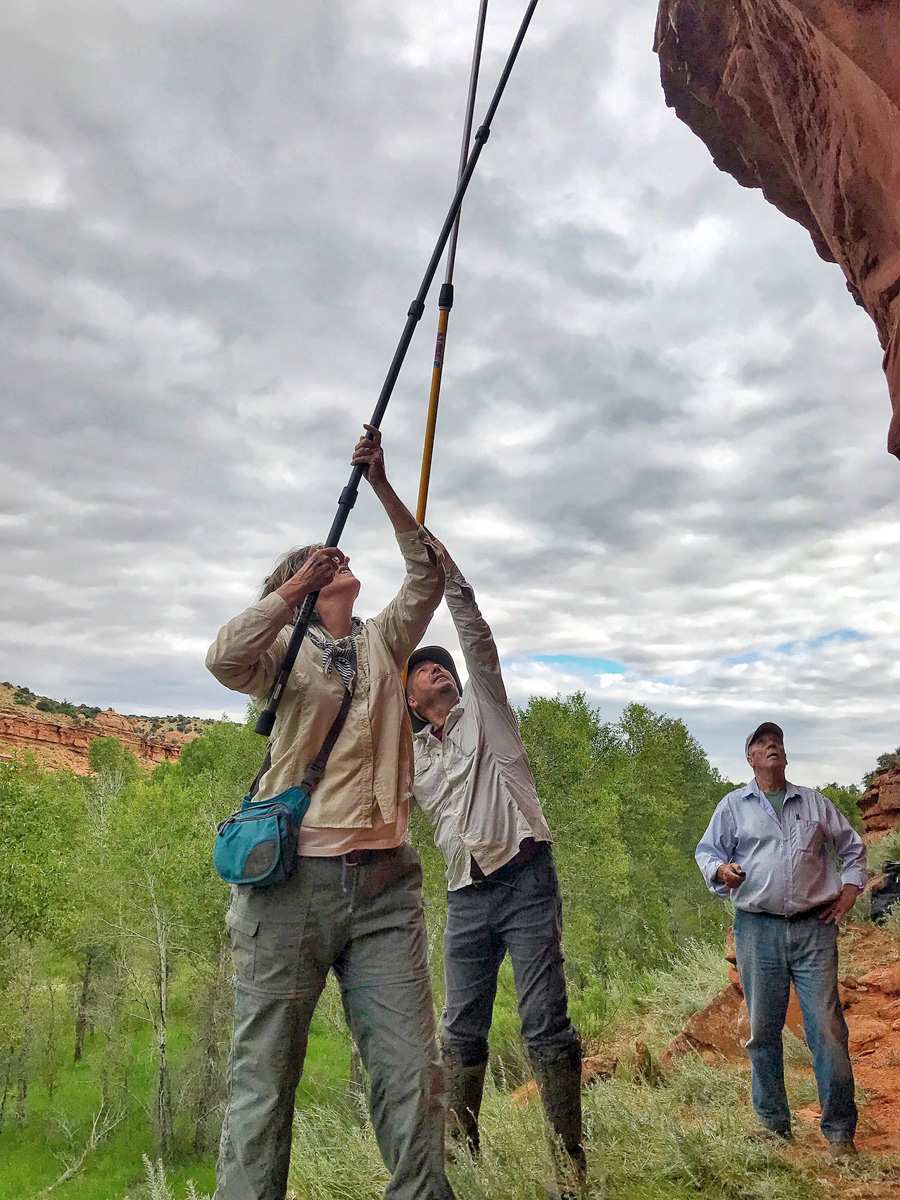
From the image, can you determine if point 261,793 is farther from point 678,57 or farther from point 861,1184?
point 678,57

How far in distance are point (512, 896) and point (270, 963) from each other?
132 centimetres

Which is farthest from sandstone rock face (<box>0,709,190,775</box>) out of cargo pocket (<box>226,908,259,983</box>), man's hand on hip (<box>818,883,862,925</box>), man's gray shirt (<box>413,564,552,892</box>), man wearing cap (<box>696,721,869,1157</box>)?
cargo pocket (<box>226,908,259,983</box>)

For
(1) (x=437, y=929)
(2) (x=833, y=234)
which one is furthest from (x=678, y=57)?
(1) (x=437, y=929)

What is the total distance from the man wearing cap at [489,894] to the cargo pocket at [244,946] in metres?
1.19

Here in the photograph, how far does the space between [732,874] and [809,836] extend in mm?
474

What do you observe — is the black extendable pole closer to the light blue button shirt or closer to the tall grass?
the tall grass

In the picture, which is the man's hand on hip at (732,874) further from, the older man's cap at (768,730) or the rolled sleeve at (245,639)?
the rolled sleeve at (245,639)

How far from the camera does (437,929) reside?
56.4 ft

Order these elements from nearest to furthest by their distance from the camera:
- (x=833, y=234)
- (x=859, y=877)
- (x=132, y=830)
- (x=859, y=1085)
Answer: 1. (x=833, y=234)
2. (x=859, y=877)
3. (x=859, y=1085)
4. (x=132, y=830)

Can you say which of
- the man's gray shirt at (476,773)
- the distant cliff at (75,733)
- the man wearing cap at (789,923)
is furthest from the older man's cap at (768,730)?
the distant cliff at (75,733)

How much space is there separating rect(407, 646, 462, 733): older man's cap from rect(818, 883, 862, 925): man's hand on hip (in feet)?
7.02

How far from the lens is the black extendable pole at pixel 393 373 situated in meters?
2.67

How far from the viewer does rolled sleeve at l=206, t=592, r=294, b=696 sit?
2.54 meters

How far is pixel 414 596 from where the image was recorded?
2.95 m
